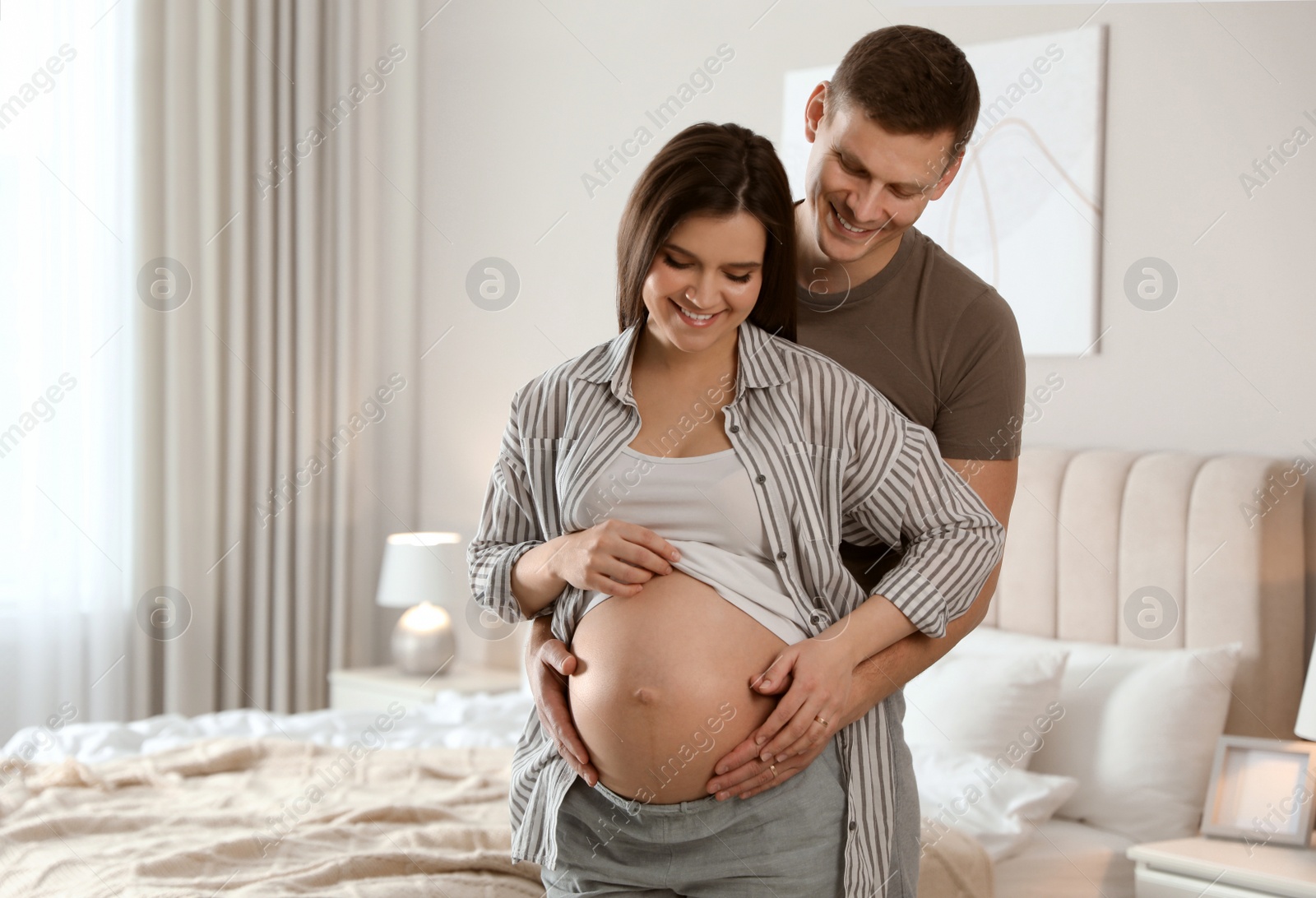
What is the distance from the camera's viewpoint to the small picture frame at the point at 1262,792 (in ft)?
7.44

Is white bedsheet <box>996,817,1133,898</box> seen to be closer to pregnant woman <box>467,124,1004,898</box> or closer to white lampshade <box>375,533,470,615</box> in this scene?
pregnant woman <box>467,124,1004,898</box>

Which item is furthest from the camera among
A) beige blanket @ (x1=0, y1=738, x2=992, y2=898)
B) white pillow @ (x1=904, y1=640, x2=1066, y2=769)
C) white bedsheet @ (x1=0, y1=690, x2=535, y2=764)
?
white bedsheet @ (x1=0, y1=690, x2=535, y2=764)

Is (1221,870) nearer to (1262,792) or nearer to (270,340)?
(1262,792)

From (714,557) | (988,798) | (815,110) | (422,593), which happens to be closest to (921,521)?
(714,557)

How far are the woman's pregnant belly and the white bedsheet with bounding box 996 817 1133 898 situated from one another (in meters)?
1.31

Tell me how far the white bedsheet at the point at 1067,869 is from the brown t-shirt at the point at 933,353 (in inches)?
44.9

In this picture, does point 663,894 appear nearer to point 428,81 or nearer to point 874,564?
point 874,564

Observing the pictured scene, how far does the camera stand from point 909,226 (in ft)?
4.92

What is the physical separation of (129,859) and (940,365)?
157cm

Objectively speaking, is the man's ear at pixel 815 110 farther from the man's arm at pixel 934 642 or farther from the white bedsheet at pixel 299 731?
the white bedsheet at pixel 299 731

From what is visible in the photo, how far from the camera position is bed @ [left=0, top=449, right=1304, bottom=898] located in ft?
6.66

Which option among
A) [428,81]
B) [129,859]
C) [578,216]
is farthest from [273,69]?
[129,859]

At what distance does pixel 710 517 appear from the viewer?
1.25 metres

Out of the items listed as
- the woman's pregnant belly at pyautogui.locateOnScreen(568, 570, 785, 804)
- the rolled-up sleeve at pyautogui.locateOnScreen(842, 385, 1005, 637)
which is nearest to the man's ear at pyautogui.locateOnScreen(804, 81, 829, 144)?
the rolled-up sleeve at pyautogui.locateOnScreen(842, 385, 1005, 637)
